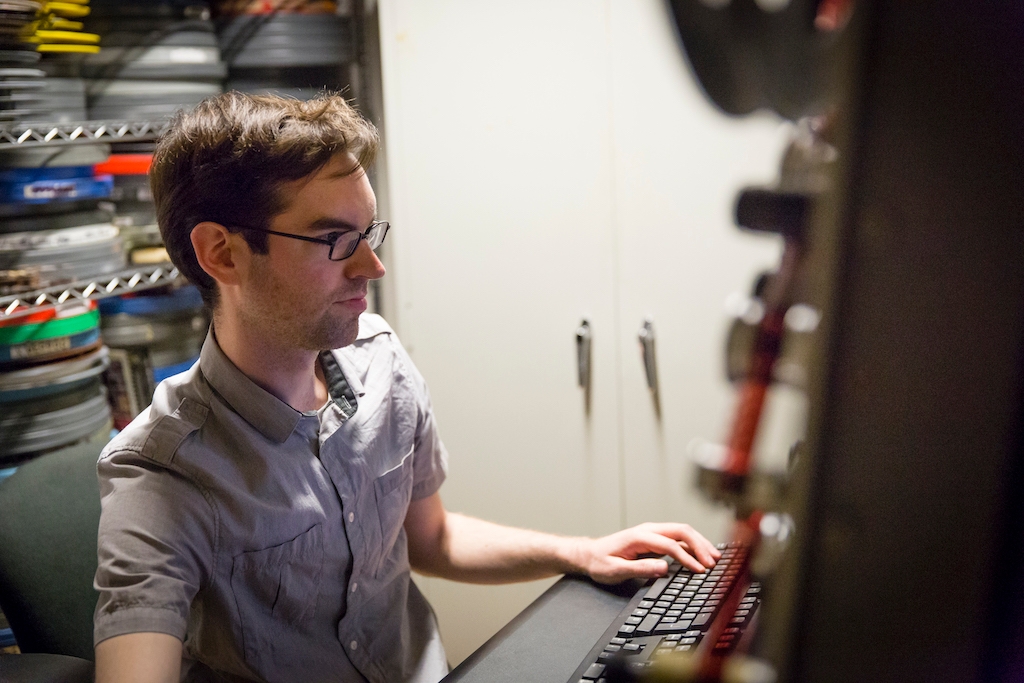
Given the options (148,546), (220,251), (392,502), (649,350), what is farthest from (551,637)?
(649,350)

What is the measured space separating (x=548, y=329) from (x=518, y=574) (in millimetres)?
837

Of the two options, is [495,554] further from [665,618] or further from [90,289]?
[90,289]

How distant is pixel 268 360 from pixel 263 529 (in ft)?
0.71

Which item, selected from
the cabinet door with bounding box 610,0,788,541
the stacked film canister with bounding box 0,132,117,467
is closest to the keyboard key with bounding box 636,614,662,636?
the cabinet door with bounding box 610,0,788,541

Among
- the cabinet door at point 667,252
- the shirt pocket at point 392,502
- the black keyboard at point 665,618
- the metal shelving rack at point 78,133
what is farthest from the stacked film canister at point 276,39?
the black keyboard at point 665,618

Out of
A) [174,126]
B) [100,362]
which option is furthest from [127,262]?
[174,126]

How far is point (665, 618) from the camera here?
91cm

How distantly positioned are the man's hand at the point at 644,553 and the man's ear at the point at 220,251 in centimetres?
57

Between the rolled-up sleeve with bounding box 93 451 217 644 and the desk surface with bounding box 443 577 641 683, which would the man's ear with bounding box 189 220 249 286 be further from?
the desk surface with bounding box 443 577 641 683

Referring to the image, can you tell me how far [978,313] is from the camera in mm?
204

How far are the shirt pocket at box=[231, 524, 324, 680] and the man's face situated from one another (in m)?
0.25

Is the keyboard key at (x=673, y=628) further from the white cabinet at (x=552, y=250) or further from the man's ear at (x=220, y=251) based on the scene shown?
the white cabinet at (x=552, y=250)

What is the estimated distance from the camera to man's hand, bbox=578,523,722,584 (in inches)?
41.3

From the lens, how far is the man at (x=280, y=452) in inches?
39.2
